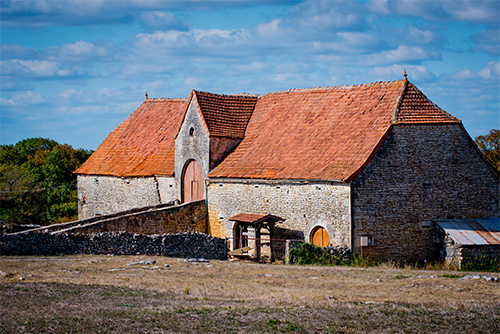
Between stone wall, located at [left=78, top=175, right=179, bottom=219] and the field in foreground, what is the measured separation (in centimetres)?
1204

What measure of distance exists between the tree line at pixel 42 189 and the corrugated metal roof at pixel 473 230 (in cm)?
2949

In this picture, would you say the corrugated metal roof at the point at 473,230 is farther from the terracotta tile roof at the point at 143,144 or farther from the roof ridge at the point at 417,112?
the terracotta tile roof at the point at 143,144

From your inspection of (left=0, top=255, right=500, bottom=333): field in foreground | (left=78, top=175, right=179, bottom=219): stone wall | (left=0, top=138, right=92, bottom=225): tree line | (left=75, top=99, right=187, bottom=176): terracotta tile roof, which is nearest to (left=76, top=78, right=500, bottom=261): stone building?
(left=78, top=175, right=179, bottom=219): stone wall

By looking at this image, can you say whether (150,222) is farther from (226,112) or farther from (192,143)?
(226,112)

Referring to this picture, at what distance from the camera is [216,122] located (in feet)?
106

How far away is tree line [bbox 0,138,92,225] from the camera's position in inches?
1917

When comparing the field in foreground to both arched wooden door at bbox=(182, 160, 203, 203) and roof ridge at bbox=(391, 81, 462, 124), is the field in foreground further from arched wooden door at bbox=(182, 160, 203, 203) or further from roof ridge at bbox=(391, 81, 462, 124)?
arched wooden door at bbox=(182, 160, 203, 203)

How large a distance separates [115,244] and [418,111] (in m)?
14.0

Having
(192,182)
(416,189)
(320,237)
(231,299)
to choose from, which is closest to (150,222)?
(192,182)

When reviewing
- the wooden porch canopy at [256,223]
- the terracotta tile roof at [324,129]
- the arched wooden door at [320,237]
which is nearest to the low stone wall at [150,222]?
the terracotta tile roof at [324,129]

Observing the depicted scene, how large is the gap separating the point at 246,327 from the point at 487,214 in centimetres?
1737

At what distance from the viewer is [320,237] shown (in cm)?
2569

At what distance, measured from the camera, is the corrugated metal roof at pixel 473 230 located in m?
24.3

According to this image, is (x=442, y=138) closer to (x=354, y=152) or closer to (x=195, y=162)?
(x=354, y=152)
